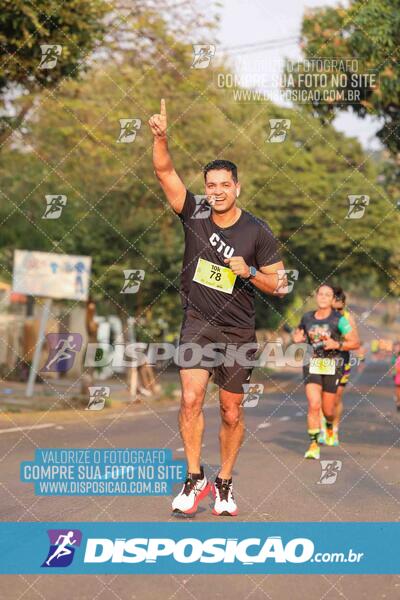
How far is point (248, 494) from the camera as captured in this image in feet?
31.1

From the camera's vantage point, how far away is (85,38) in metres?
18.9

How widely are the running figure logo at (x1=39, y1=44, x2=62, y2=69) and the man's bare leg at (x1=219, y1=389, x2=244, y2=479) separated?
437 inches

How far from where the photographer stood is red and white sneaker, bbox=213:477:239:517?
8039 mm

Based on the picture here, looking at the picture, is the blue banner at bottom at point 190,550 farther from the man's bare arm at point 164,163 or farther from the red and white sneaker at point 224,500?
the man's bare arm at point 164,163

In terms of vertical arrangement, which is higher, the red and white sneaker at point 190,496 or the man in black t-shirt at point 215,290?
the man in black t-shirt at point 215,290

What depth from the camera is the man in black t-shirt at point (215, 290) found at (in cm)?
796

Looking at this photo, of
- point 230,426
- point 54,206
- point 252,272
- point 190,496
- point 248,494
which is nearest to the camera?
point 252,272

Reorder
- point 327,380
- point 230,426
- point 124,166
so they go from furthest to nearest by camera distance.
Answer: point 124,166, point 327,380, point 230,426

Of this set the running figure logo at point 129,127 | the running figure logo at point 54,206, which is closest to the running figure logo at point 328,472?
the running figure logo at point 129,127

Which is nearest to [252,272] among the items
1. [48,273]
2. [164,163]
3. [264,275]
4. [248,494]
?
[264,275]

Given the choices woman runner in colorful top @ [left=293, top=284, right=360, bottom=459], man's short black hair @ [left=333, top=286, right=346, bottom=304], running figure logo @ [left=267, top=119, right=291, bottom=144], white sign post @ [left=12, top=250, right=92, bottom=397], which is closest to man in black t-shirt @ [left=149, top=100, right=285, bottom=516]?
woman runner in colorful top @ [left=293, top=284, right=360, bottom=459]

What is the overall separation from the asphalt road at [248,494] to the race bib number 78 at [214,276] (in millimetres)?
1504

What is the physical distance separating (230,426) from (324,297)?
527 cm

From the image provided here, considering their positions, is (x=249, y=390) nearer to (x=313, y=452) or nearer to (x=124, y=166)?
(x=313, y=452)
